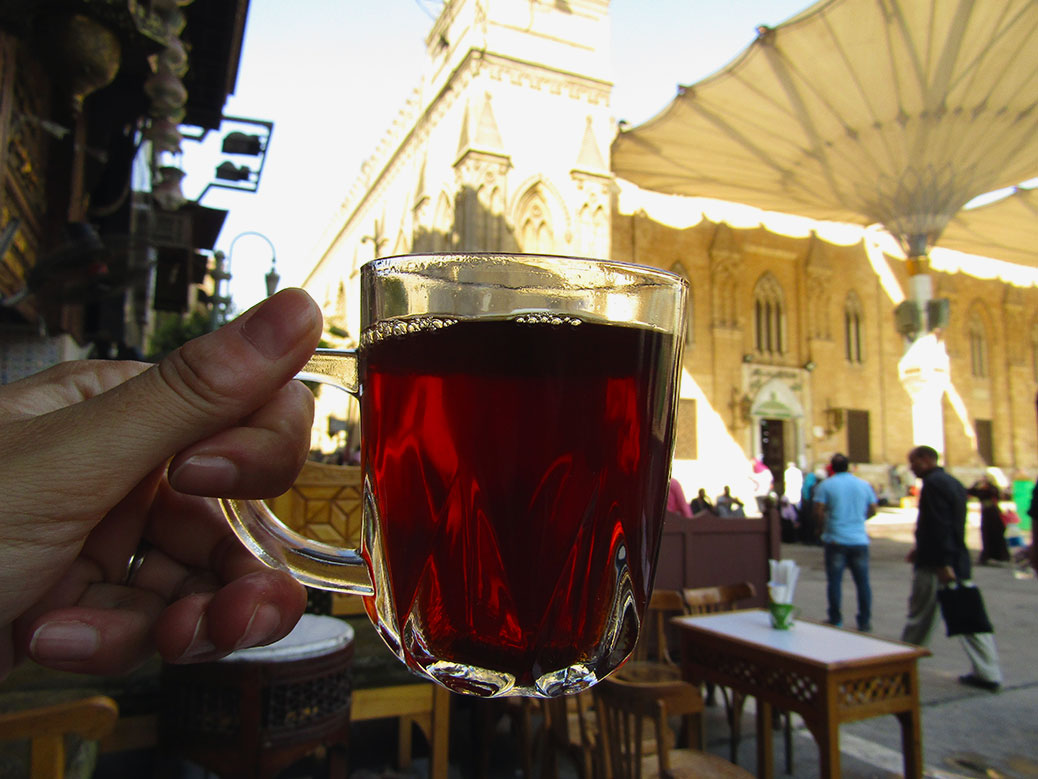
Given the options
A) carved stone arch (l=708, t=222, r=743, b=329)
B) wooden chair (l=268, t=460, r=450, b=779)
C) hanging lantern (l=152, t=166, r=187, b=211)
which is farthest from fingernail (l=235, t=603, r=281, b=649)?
carved stone arch (l=708, t=222, r=743, b=329)

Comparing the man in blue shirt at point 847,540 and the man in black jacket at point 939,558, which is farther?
the man in blue shirt at point 847,540

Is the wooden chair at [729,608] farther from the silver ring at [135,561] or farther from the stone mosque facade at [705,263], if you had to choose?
the stone mosque facade at [705,263]

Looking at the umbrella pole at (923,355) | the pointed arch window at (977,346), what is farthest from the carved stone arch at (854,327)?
the umbrella pole at (923,355)

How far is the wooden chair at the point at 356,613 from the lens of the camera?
129 inches

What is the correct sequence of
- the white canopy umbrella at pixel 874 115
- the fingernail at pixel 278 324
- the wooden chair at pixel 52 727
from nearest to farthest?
1. the fingernail at pixel 278 324
2. the wooden chair at pixel 52 727
3. the white canopy umbrella at pixel 874 115

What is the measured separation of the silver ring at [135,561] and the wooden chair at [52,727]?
3.43ft

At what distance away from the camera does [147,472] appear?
83 centimetres

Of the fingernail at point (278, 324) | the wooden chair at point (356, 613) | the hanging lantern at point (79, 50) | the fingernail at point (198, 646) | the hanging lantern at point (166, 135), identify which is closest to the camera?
the fingernail at point (278, 324)

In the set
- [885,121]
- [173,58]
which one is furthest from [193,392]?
[885,121]

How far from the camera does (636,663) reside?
13.8 feet

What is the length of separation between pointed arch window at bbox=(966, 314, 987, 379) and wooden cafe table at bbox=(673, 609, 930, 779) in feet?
86.6

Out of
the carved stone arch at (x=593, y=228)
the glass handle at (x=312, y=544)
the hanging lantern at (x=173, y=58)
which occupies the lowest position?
the glass handle at (x=312, y=544)

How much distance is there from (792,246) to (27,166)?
21.9 m

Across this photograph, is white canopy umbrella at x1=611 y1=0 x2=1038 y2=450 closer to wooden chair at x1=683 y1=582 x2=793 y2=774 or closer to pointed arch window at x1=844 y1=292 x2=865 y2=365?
pointed arch window at x1=844 y1=292 x2=865 y2=365
